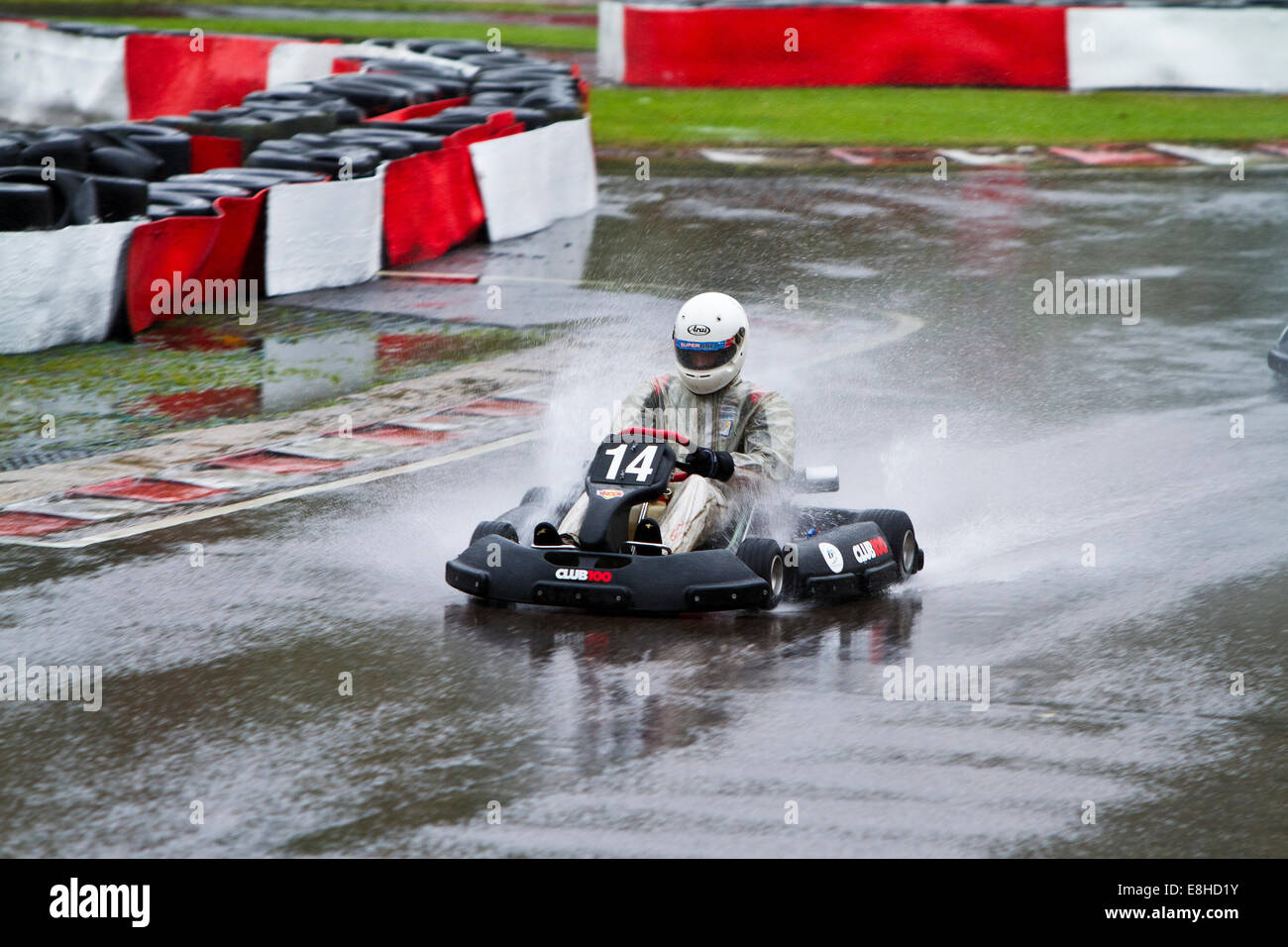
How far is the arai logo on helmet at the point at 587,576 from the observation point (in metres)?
7.80

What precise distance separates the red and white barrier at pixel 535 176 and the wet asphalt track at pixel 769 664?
4607 millimetres

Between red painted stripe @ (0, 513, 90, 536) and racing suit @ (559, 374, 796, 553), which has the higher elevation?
racing suit @ (559, 374, 796, 553)

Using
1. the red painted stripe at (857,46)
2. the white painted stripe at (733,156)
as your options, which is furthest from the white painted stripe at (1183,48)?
the white painted stripe at (733,156)

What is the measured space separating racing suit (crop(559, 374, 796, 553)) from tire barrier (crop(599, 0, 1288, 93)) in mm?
18168

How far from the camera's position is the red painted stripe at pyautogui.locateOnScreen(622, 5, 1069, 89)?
25797 millimetres

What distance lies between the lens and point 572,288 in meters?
15.9

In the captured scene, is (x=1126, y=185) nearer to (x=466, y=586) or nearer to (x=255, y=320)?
(x=255, y=320)

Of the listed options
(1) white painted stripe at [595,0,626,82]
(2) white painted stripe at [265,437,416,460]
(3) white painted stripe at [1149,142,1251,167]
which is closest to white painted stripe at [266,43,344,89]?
(1) white painted stripe at [595,0,626,82]

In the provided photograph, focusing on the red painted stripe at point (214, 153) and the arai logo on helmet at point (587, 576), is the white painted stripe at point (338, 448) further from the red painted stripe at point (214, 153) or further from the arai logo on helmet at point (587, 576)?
the red painted stripe at point (214, 153)

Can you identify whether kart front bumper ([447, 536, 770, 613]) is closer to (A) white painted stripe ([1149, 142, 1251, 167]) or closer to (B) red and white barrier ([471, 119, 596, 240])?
(B) red and white barrier ([471, 119, 596, 240])

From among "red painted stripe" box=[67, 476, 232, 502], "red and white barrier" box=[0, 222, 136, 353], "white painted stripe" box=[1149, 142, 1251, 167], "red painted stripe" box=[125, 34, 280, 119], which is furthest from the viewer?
"red painted stripe" box=[125, 34, 280, 119]

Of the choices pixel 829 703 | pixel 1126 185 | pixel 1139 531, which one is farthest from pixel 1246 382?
pixel 1126 185

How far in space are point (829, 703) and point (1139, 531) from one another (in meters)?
3.15

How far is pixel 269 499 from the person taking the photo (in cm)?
1006
